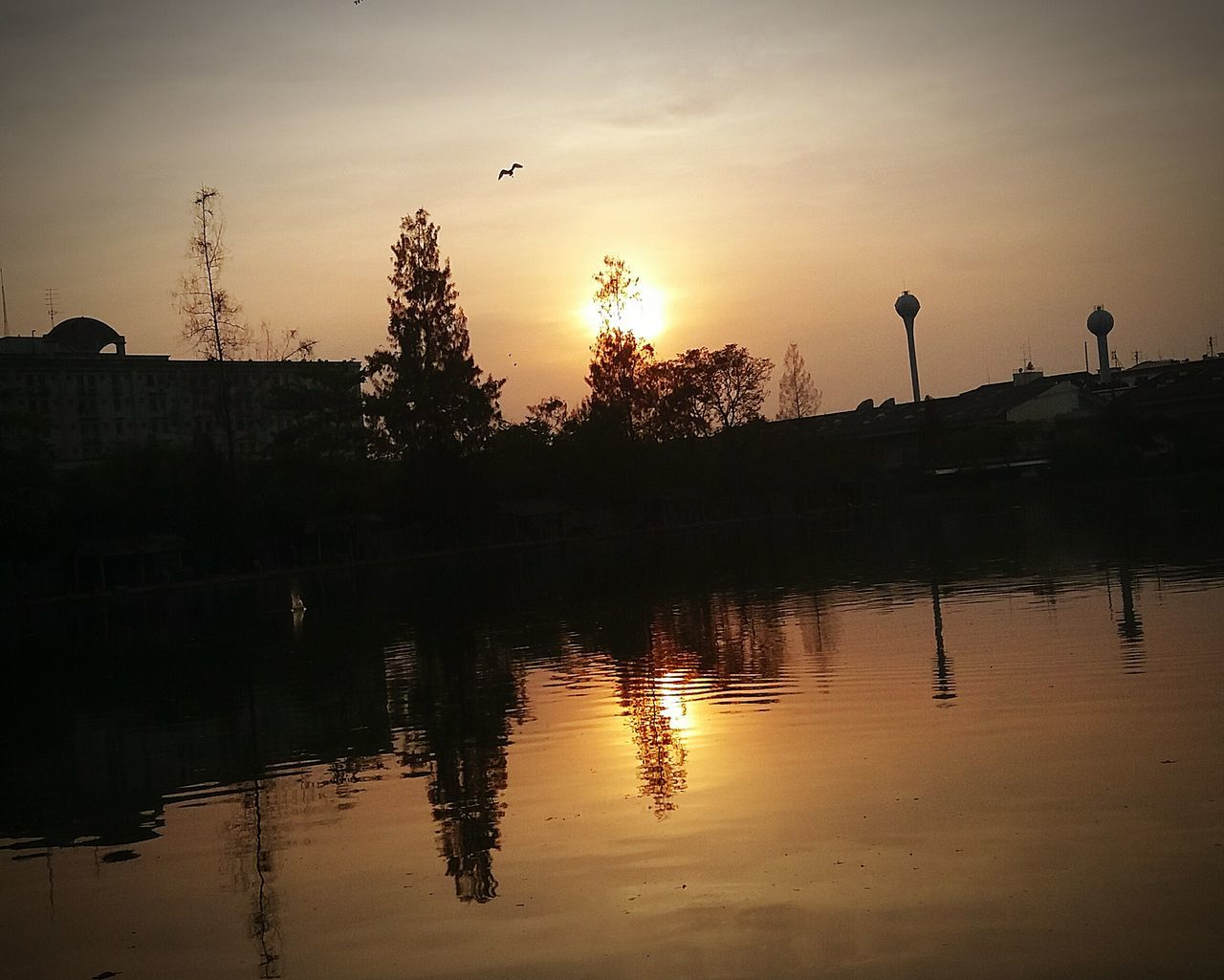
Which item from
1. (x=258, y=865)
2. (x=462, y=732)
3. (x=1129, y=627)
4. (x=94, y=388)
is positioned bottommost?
(x=258, y=865)

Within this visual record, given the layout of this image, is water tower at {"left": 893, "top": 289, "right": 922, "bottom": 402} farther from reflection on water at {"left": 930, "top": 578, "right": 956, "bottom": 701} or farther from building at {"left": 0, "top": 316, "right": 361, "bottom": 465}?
reflection on water at {"left": 930, "top": 578, "right": 956, "bottom": 701}

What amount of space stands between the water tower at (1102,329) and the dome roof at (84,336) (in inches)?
4076

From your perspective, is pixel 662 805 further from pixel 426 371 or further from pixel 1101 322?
pixel 1101 322

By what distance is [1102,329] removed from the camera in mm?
162625

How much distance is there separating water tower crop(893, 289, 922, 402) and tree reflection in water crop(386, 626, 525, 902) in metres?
138

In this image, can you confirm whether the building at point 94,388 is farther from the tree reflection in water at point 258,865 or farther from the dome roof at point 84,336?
the tree reflection in water at point 258,865

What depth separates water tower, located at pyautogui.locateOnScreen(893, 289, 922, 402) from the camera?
15838 centimetres

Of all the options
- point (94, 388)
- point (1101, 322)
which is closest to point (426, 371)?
point (94, 388)

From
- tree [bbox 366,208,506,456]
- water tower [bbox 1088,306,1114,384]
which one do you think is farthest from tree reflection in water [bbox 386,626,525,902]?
water tower [bbox 1088,306,1114,384]

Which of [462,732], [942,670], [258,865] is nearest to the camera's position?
[258,865]

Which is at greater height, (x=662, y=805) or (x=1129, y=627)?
(x=1129, y=627)

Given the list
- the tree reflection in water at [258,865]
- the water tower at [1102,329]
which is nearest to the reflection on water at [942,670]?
the tree reflection in water at [258,865]

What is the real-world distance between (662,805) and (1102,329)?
163 m

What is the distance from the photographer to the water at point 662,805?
7668 millimetres
